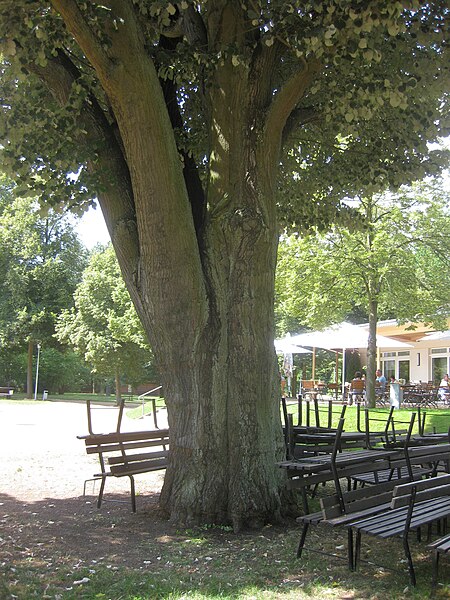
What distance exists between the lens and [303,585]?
15.6ft

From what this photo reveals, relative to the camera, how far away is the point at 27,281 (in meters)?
39.7

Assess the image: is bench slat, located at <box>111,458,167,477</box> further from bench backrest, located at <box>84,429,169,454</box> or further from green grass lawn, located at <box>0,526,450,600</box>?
green grass lawn, located at <box>0,526,450,600</box>

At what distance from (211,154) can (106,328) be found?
1036 inches

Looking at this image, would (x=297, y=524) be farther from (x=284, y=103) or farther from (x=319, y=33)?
(x=319, y=33)

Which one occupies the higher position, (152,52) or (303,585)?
(152,52)

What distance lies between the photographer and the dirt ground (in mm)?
5699

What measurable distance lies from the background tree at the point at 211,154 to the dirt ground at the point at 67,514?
0.67 metres

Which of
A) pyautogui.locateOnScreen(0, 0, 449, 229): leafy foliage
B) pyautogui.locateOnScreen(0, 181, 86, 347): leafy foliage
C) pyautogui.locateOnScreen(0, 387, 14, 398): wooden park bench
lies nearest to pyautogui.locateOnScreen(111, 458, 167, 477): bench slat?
pyautogui.locateOnScreen(0, 0, 449, 229): leafy foliage

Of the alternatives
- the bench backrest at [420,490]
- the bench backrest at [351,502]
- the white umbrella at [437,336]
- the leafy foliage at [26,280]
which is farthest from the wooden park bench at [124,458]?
the leafy foliage at [26,280]

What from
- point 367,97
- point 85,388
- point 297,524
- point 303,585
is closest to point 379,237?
point 367,97

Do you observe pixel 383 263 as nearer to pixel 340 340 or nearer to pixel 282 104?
pixel 340 340

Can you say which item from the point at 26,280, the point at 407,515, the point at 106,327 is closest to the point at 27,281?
the point at 26,280

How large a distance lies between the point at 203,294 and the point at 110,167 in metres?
1.88

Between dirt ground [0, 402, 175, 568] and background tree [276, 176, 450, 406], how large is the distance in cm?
1224
